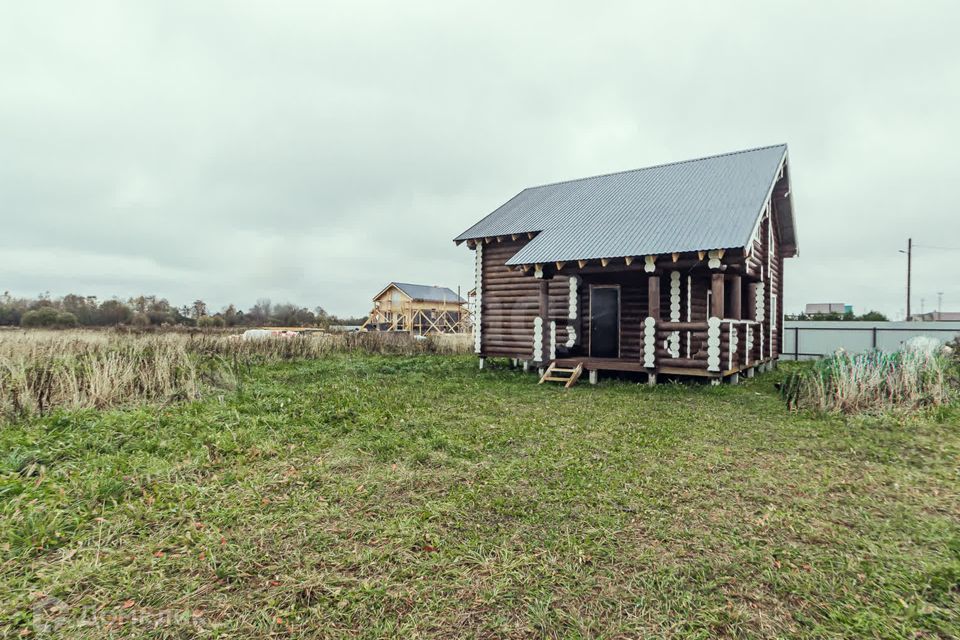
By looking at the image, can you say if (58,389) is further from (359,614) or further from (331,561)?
(359,614)

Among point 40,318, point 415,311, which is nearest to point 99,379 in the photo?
point 40,318

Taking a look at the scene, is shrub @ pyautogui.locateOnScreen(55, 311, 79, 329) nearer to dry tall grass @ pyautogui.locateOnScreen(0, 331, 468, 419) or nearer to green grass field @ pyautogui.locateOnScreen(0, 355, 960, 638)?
dry tall grass @ pyautogui.locateOnScreen(0, 331, 468, 419)

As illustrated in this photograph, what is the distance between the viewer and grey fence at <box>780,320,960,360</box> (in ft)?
60.8

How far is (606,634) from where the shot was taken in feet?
8.38

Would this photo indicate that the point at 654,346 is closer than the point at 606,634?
No

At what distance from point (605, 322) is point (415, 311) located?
29624 millimetres

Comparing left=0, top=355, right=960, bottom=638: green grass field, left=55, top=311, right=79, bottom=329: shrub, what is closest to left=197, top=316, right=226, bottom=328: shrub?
left=55, top=311, right=79, bottom=329: shrub

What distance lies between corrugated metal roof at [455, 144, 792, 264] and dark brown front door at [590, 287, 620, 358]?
2.08m

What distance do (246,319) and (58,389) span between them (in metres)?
38.4

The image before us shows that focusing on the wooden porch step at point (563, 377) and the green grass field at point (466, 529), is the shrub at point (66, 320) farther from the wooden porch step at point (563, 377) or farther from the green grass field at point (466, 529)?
the wooden porch step at point (563, 377)

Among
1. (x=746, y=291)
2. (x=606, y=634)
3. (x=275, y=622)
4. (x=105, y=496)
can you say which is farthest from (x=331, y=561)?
(x=746, y=291)

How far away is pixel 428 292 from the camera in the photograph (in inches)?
1786

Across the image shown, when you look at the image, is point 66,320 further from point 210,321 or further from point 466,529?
point 466,529

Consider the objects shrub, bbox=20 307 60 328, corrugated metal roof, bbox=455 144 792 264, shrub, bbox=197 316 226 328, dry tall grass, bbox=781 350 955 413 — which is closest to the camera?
dry tall grass, bbox=781 350 955 413
